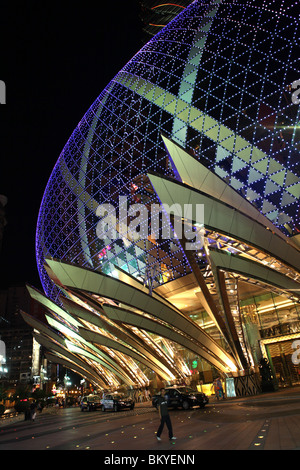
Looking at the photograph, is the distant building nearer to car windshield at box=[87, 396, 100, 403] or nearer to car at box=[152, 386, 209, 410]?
car windshield at box=[87, 396, 100, 403]

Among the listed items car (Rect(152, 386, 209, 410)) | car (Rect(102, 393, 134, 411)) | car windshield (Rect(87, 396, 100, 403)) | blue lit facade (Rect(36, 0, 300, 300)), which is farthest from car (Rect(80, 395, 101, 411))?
car (Rect(152, 386, 209, 410))

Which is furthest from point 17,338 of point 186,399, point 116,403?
point 186,399

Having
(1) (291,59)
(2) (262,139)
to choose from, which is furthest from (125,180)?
(1) (291,59)

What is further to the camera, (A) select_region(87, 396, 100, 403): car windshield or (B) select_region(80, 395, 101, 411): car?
(A) select_region(87, 396, 100, 403): car windshield

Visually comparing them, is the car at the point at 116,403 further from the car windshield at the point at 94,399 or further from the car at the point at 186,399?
the car at the point at 186,399

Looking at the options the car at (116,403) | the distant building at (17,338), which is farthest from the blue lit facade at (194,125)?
the distant building at (17,338)

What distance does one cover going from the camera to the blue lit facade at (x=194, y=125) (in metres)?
16.3

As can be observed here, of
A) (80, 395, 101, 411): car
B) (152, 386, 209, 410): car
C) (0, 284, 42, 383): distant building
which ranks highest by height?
(0, 284, 42, 383): distant building

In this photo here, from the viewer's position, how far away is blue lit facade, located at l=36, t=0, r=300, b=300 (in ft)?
53.4

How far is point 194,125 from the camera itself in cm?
1952

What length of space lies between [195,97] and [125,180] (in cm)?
730

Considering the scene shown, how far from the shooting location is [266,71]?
17.0 meters

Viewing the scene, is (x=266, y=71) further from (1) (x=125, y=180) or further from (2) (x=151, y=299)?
(2) (x=151, y=299)
